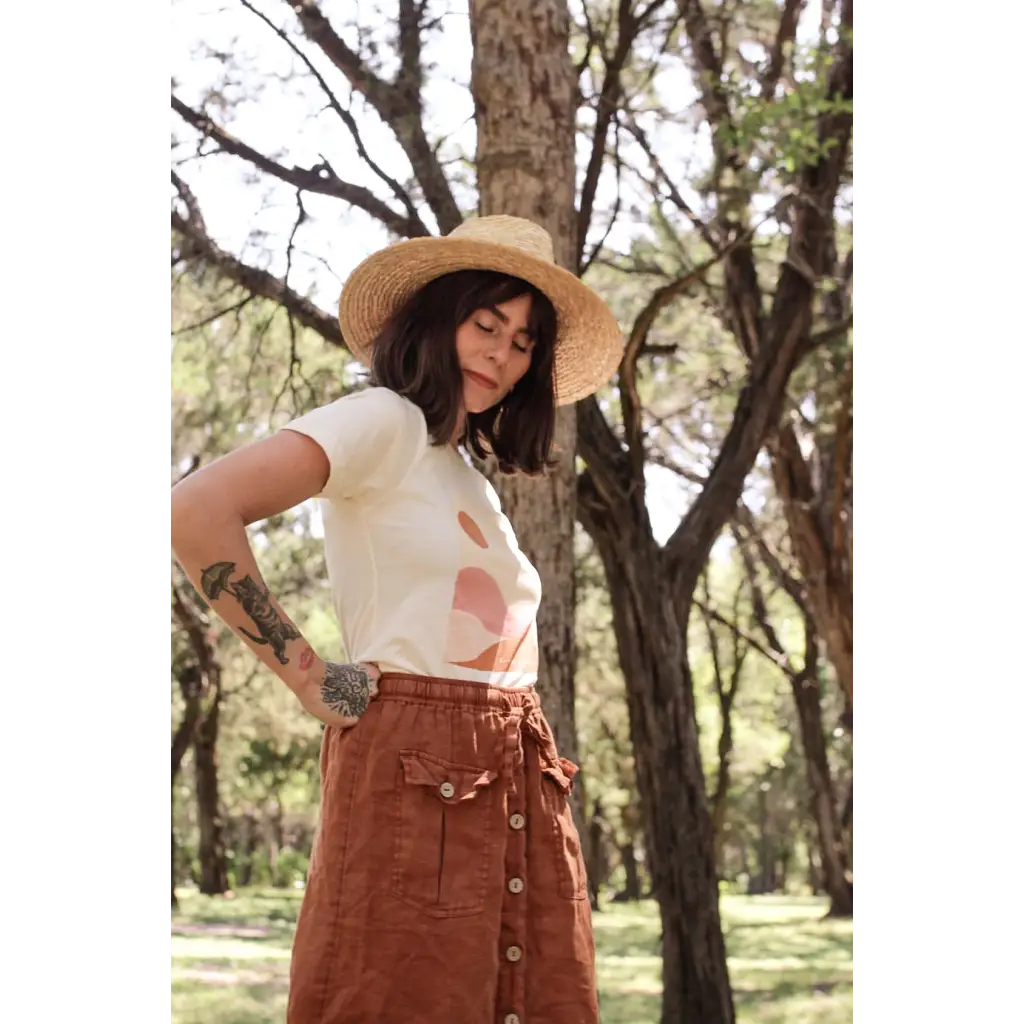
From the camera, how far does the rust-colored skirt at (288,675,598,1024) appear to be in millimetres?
1428

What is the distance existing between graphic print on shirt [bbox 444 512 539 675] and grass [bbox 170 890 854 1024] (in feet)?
10.8

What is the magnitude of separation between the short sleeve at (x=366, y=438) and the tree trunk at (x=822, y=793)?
5.33m

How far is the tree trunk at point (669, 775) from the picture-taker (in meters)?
4.07

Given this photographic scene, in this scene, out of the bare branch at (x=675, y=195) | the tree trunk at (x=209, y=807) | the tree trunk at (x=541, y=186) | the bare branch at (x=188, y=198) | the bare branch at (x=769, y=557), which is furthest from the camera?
the bare branch at (x=769, y=557)

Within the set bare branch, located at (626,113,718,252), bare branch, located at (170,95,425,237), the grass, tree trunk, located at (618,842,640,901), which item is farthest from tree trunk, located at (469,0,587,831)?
tree trunk, located at (618,842,640,901)

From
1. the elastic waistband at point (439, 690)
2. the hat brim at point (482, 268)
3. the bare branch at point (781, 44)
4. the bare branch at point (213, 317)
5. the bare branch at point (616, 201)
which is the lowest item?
the elastic waistband at point (439, 690)

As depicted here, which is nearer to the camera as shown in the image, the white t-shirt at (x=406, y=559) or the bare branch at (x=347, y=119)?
the white t-shirt at (x=406, y=559)

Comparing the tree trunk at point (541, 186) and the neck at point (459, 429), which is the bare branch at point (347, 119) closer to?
the tree trunk at point (541, 186)

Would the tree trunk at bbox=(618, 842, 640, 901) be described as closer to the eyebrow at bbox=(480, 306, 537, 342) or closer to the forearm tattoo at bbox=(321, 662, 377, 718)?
the eyebrow at bbox=(480, 306, 537, 342)

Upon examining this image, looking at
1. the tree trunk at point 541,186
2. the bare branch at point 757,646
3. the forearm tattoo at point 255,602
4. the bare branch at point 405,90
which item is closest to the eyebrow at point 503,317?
the forearm tattoo at point 255,602

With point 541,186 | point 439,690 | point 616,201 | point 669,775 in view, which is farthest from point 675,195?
point 439,690
